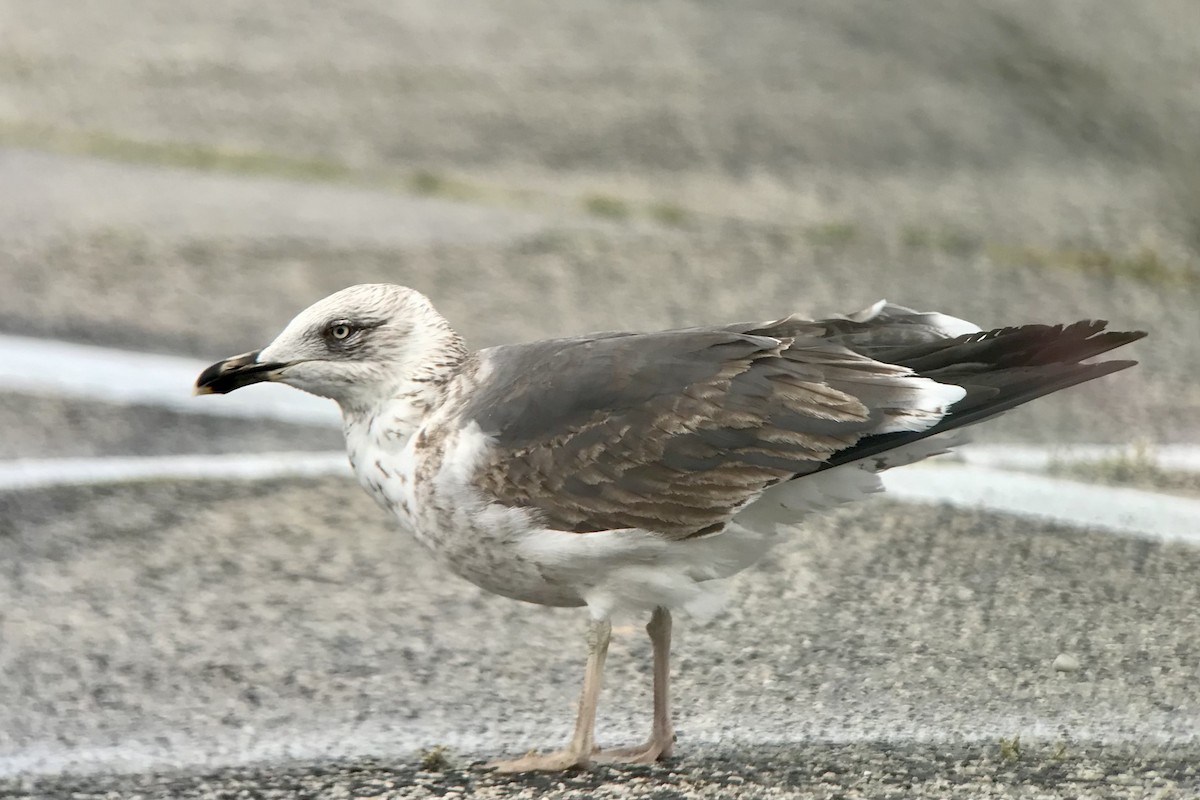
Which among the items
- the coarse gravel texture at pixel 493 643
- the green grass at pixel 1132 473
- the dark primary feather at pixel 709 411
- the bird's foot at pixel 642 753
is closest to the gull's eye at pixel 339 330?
the dark primary feather at pixel 709 411

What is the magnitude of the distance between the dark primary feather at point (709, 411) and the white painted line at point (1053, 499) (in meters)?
1.65

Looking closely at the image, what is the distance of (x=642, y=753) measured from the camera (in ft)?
13.0

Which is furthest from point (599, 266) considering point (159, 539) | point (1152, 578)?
point (1152, 578)

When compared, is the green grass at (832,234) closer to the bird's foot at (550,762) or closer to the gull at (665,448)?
the gull at (665,448)

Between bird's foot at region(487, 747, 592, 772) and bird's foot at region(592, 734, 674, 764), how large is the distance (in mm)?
66

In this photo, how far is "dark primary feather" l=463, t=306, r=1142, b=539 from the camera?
3758mm

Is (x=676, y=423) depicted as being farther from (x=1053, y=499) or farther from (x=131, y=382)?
(x=131, y=382)

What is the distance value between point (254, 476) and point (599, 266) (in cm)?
239

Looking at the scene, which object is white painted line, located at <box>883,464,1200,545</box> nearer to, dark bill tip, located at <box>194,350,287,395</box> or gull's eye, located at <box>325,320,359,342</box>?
gull's eye, located at <box>325,320,359,342</box>

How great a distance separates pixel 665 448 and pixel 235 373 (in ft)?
3.79

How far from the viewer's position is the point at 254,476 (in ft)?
19.5

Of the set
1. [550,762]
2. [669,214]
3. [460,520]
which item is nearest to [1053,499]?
[550,762]

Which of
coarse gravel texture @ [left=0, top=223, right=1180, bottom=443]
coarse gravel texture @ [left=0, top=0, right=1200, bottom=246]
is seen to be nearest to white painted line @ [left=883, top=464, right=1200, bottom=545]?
coarse gravel texture @ [left=0, top=223, right=1180, bottom=443]

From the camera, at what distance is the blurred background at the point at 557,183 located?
6492 mm
